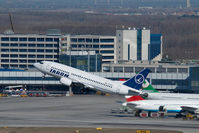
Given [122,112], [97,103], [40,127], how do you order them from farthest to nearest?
1. [97,103]
2. [122,112]
3. [40,127]

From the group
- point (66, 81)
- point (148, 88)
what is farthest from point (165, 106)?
point (66, 81)

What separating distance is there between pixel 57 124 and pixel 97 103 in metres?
43.3

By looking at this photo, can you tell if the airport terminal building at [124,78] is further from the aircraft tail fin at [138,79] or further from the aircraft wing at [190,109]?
the aircraft wing at [190,109]

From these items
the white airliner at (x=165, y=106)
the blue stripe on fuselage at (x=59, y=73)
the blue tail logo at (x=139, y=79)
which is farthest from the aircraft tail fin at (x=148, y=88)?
the white airliner at (x=165, y=106)

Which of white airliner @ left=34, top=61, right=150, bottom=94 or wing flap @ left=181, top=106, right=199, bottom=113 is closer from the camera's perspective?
wing flap @ left=181, top=106, right=199, bottom=113

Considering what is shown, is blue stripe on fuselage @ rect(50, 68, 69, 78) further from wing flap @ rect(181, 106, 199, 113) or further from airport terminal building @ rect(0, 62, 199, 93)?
wing flap @ rect(181, 106, 199, 113)

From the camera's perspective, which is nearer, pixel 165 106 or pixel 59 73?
pixel 165 106

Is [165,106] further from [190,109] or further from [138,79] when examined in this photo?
[138,79]

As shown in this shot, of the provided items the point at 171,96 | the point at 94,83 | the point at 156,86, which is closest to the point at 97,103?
the point at 94,83

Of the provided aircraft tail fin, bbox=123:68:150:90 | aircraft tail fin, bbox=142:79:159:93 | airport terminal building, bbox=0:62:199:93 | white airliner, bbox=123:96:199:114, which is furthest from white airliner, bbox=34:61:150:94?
white airliner, bbox=123:96:199:114

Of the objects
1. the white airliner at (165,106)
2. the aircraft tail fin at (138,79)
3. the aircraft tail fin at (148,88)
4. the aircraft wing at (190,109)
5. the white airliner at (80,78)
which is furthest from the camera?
the white airliner at (80,78)

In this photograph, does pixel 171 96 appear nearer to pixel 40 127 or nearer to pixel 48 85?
pixel 40 127

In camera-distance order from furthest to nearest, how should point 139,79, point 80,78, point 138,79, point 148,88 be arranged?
point 80,78 → point 148,88 → point 138,79 → point 139,79

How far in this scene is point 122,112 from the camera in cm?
12444
